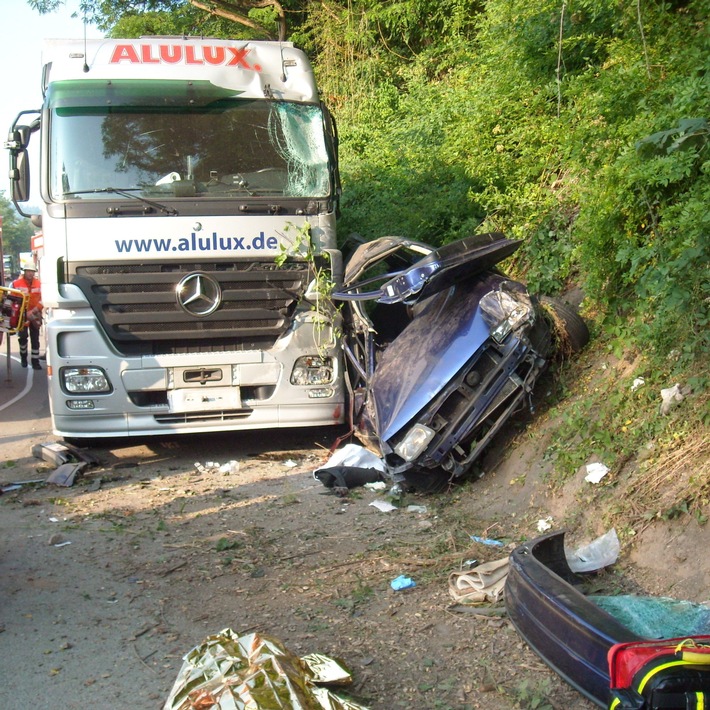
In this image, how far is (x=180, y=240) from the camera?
266 inches

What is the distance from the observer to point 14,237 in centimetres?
7975

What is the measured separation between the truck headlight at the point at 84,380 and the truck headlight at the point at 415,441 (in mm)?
2616

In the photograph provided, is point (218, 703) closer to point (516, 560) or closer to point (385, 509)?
point (516, 560)

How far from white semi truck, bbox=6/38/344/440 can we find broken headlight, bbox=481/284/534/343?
1766mm

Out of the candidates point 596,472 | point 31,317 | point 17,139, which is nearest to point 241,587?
point 596,472

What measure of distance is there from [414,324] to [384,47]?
11026 millimetres

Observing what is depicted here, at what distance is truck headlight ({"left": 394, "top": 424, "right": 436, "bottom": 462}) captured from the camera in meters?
5.62

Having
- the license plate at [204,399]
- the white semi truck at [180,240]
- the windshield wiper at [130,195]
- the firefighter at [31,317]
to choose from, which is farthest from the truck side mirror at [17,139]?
the firefighter at [31,317]

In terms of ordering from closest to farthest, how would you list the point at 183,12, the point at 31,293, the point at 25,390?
1. the point at 25,390
2. the point at 31,293
3. the point at 183,12

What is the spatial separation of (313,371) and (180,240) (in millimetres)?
1555

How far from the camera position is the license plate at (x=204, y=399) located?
273 inches

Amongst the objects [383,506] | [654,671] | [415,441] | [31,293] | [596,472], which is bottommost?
[31,293]

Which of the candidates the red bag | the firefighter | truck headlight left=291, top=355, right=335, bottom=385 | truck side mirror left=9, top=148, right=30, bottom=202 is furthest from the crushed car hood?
the firefighter

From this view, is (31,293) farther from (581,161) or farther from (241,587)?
(241,587)
